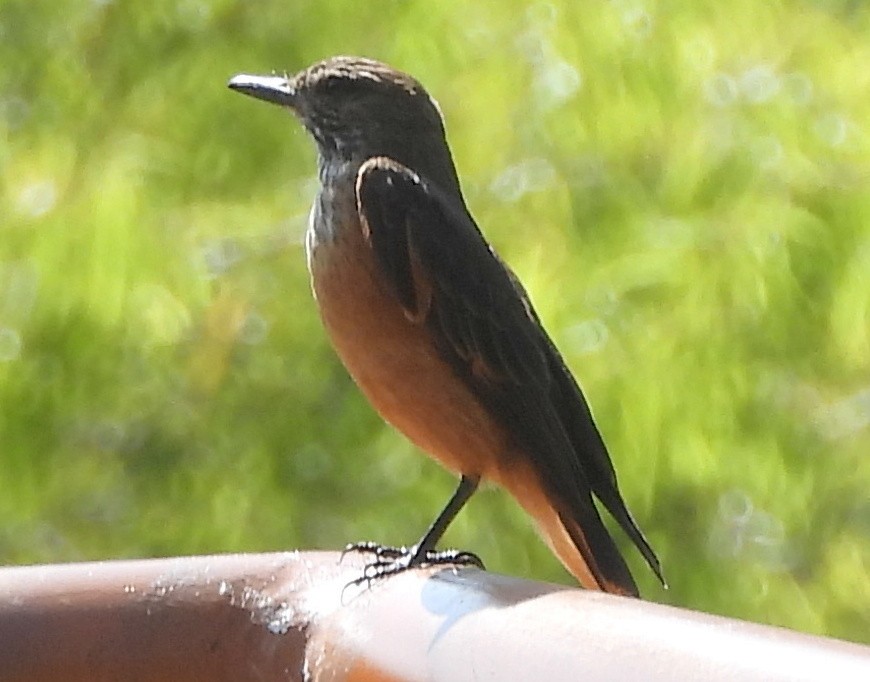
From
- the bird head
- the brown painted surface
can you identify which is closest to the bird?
the bird head

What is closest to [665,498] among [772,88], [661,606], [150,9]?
[772,88]

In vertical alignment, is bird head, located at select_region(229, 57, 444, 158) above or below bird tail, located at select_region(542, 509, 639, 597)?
above

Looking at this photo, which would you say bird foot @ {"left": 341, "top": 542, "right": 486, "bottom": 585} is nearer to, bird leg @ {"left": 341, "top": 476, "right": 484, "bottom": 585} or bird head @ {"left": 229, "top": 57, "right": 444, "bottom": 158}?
bird leg @ {"left": 341, "top": 476, "right": 484, "bottom": 585}

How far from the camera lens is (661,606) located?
1453mm

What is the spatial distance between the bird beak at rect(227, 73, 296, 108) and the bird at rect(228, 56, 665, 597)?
2 centimetres

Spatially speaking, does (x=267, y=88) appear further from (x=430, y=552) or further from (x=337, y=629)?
(x=337, y=629)

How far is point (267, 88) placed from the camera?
2.94 metres

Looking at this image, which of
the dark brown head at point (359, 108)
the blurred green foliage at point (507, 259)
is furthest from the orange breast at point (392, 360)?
the blurred green foliage at point (507, 259)

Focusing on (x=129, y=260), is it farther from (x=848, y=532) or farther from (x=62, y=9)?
(x=848, y=532)

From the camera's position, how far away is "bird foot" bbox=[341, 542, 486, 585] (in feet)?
6.57

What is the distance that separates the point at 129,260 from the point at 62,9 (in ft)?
2.51

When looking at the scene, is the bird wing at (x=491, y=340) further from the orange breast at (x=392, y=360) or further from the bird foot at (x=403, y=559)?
the bird foot at (x=403, y=559)

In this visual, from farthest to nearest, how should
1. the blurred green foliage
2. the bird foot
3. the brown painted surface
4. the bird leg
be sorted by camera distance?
the blurred green foliage → the bird leg → the bird foot → the brown painted surface

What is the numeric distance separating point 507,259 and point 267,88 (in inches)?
32.8
